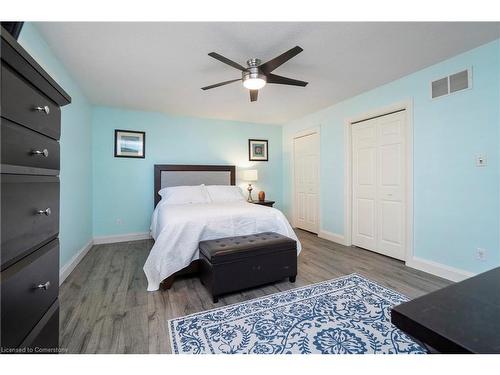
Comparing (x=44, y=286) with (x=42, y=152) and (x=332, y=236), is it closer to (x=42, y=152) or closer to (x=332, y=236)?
(x=42, y=152)

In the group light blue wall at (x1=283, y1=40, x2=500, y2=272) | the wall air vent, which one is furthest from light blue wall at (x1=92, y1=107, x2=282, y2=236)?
the wall air vent

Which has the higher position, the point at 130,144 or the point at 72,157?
the point at 130,144

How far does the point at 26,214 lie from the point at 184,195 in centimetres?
311

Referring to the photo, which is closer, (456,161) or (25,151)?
(25,151)

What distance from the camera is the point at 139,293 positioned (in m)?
2.23

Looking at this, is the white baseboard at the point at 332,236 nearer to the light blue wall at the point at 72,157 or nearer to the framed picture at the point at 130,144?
the framed picture at the point at 130,144

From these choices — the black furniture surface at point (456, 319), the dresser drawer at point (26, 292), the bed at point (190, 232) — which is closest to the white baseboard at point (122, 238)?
the bed at point (190, 232)

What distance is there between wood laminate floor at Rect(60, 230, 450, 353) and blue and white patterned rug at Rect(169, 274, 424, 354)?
5.5 inches

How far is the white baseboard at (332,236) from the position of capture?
3925mm

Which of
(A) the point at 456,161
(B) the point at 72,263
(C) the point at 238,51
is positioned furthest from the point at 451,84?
(B) the point at 72,263

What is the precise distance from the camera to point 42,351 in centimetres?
85

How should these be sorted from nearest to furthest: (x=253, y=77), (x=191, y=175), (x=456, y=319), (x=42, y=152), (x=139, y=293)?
1. (x=456, y=319)
2. (x=42, y=152)
3. (x=139, y=293)
4. (x=253, y=77)
5. (x=191, y=175)
